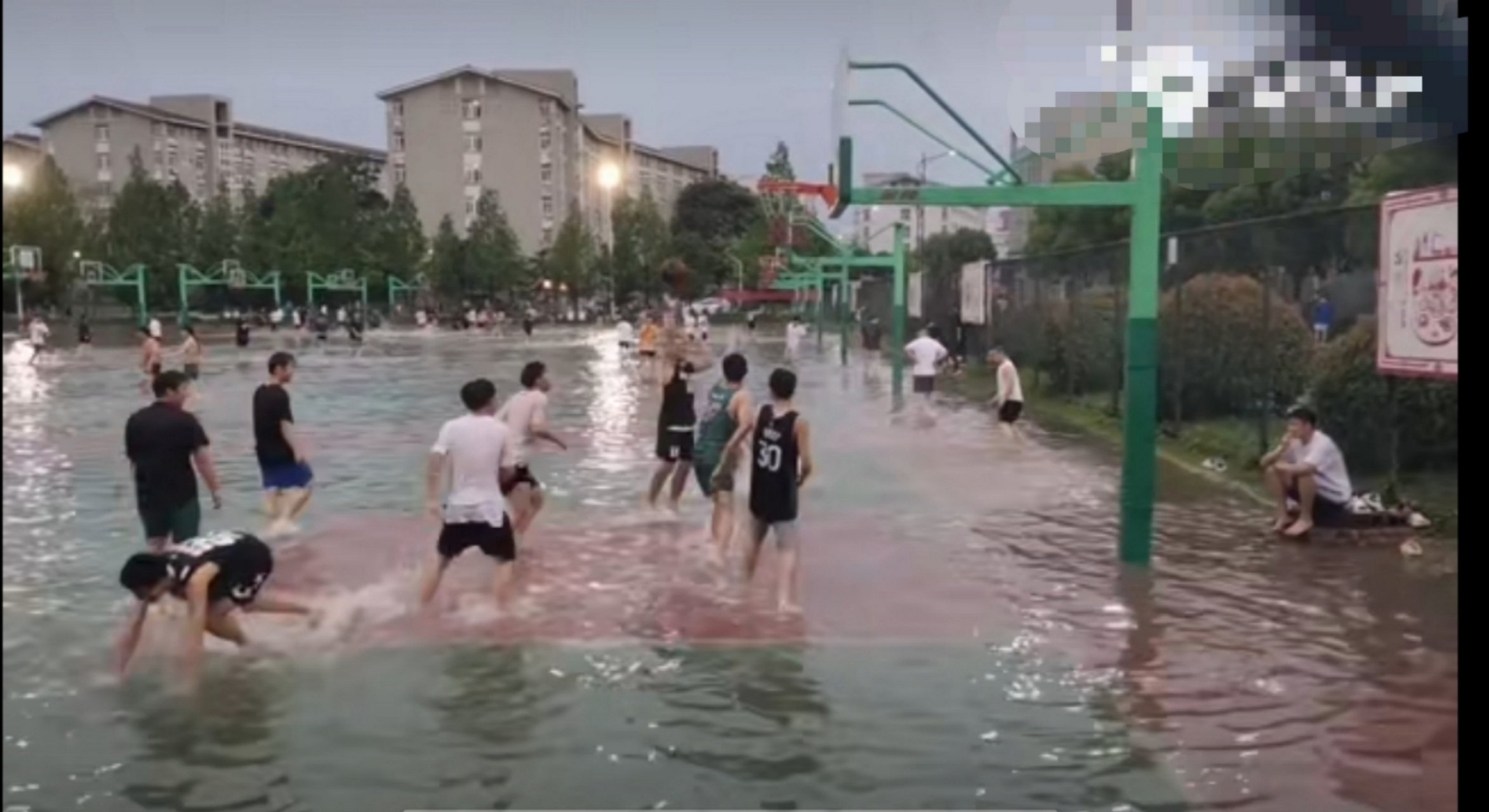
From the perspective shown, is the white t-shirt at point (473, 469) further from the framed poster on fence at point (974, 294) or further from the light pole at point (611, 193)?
the framed poster on fence at point (974, 294)

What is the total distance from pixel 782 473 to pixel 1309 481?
4.67 metres

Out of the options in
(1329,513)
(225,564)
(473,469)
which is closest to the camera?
(225,564)

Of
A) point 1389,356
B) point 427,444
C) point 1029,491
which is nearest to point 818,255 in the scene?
point 427,444

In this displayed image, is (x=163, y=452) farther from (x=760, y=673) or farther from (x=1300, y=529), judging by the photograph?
(x=1300, y=529)

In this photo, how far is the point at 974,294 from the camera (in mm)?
31141

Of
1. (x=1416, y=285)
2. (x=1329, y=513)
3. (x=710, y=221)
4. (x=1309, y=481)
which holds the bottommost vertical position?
(x=1329, y=513)

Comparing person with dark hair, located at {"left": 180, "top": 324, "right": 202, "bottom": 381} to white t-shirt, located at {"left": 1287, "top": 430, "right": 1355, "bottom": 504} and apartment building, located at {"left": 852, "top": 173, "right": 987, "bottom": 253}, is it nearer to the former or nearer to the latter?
apartment building, located at {"left": 852, "top": 173, "right": 987, "bottom": 253}

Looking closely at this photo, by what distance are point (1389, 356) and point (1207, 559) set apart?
7.49 feet

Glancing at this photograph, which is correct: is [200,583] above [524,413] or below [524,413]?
below

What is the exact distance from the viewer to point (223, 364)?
35844mm

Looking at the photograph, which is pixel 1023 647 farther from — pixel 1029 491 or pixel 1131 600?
pixel 1029 491

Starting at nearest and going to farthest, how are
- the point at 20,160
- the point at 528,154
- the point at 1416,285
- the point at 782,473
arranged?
the point at 20,160
the point at 782,473
the point at 1416,285
the point at 528,154

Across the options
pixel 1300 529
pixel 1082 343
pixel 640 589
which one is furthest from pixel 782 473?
pixel 1082 343

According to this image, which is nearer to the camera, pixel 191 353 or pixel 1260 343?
pixel 1260 343
